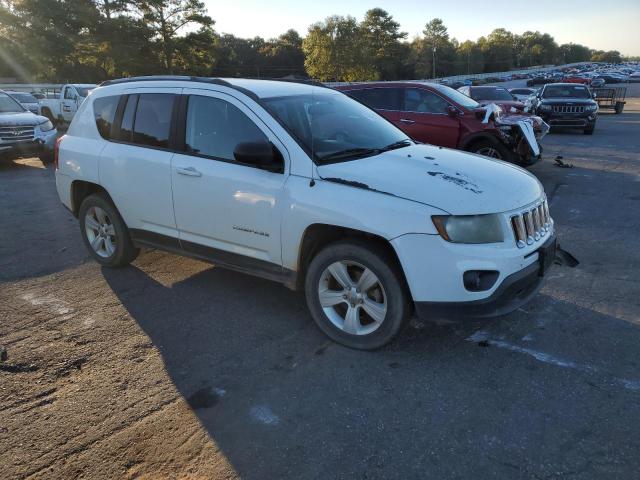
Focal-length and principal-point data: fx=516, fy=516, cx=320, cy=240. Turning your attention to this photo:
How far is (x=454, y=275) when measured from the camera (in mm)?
3223

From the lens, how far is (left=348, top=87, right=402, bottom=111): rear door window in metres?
9.99

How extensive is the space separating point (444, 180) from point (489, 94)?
45.6ft

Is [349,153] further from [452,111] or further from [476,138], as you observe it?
[452,111]

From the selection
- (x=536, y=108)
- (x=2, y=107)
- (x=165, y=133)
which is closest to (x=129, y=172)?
(x=165, y=133)

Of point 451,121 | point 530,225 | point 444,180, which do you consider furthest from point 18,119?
point 530,225

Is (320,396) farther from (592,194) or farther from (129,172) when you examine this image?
(592,194)

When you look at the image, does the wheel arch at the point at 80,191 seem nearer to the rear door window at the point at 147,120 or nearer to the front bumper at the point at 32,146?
the rear door window at the point at 147,120

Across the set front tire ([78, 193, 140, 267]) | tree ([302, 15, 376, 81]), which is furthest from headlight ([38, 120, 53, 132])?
tree ([302, 15, 376, 81])

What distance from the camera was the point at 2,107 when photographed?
42.2 feet

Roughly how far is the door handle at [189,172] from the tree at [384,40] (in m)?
106

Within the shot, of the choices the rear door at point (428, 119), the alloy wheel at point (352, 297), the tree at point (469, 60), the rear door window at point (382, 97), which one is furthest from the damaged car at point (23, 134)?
the tree at point (469, 60)

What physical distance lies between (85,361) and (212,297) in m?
1.29

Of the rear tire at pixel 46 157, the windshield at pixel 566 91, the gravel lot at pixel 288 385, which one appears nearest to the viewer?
the gravel lot at pixel 288 385

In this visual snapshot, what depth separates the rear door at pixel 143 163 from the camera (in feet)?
14.9
